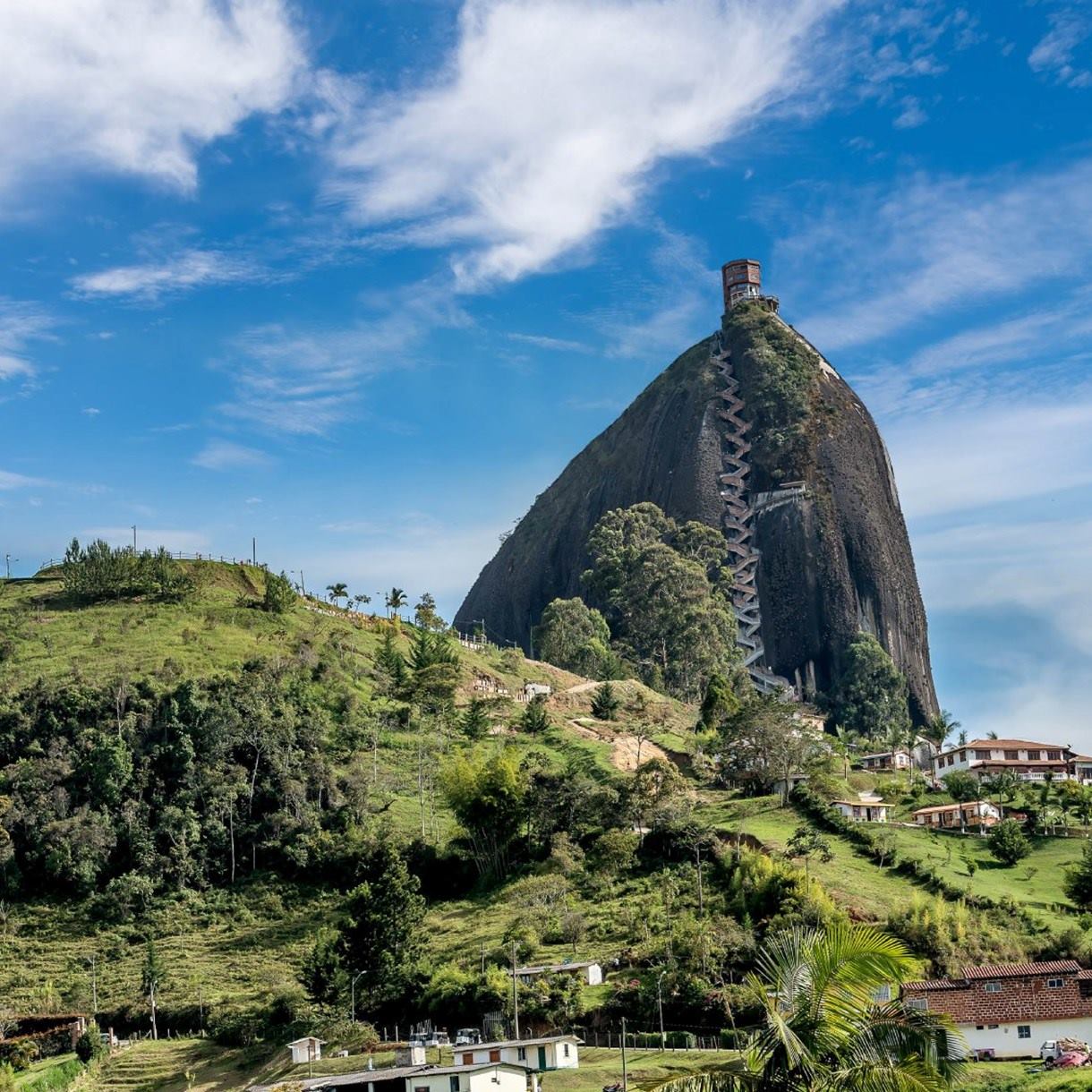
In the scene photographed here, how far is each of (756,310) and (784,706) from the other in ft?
271

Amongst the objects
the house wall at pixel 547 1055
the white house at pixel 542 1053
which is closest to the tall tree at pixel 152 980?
the white house at pixel 542 1053

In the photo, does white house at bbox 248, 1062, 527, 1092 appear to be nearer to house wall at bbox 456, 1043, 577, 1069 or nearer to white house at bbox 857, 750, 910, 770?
house wall at bbox 456, 1043, 577, 1069

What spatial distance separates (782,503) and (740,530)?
4740mm

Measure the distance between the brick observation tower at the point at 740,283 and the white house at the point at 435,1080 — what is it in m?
127

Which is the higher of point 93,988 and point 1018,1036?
point 93,988

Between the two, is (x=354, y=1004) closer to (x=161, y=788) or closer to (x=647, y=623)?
(x=161, y=788)

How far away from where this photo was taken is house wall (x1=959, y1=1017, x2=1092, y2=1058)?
3938 centimetres

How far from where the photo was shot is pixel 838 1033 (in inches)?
448

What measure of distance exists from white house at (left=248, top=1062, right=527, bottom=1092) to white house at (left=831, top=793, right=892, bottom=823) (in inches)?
1413

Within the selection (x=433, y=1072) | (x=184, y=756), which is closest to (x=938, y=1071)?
(x=433, y=1072)

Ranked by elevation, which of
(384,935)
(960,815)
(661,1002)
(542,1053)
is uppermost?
(960,815)

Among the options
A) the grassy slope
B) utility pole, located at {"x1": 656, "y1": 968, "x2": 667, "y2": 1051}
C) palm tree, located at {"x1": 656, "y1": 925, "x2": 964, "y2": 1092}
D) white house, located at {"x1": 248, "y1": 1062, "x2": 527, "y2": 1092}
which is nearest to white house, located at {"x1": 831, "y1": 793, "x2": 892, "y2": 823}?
the grassy slope

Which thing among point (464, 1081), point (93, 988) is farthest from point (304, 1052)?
point (93, 988)

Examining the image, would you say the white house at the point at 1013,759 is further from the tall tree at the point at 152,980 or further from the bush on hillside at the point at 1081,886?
the tall tree at the point at 152,980
